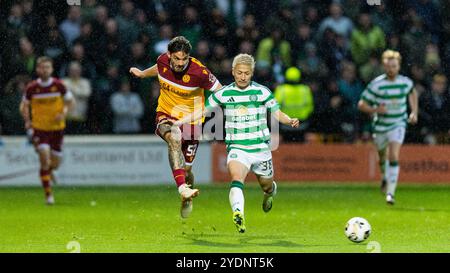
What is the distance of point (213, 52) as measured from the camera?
22.5 metres

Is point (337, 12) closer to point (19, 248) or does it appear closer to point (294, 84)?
point (294, 84)

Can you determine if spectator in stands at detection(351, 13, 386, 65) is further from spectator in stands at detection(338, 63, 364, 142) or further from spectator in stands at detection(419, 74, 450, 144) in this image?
spectator in stands at detection(419, 74, 450, 144)

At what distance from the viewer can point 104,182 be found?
71.6ft

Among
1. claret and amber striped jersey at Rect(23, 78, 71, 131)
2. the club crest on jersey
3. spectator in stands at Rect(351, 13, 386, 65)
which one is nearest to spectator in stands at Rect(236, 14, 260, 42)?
spectator in stands at Rect(351, 13, 386, 65)

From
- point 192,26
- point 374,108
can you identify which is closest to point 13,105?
point 192,26

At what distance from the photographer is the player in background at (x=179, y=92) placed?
534 inches

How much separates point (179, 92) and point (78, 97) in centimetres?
843

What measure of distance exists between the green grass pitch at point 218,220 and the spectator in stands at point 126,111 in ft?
5.95

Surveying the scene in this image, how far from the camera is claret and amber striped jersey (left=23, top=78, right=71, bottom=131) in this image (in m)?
18.6

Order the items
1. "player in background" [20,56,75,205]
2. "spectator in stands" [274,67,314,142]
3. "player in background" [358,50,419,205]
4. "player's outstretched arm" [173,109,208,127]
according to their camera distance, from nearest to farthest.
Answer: "player's outstretched arm" [173,109,208,127]
"player in background" [358,50,419,205]
"player in background" [20,56,75,205]
"spectator in stands" [274,67,314,142]

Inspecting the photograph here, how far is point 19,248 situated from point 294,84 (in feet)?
34.6

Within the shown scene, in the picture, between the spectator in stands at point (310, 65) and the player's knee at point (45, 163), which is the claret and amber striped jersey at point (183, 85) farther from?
the spectator in stands at point (310, 65)

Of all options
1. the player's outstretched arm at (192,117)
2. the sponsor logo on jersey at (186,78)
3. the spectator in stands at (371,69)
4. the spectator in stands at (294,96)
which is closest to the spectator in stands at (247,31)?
the spectator in stands at (294,96)

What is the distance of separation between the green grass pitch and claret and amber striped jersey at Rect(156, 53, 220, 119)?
1.50 meters
